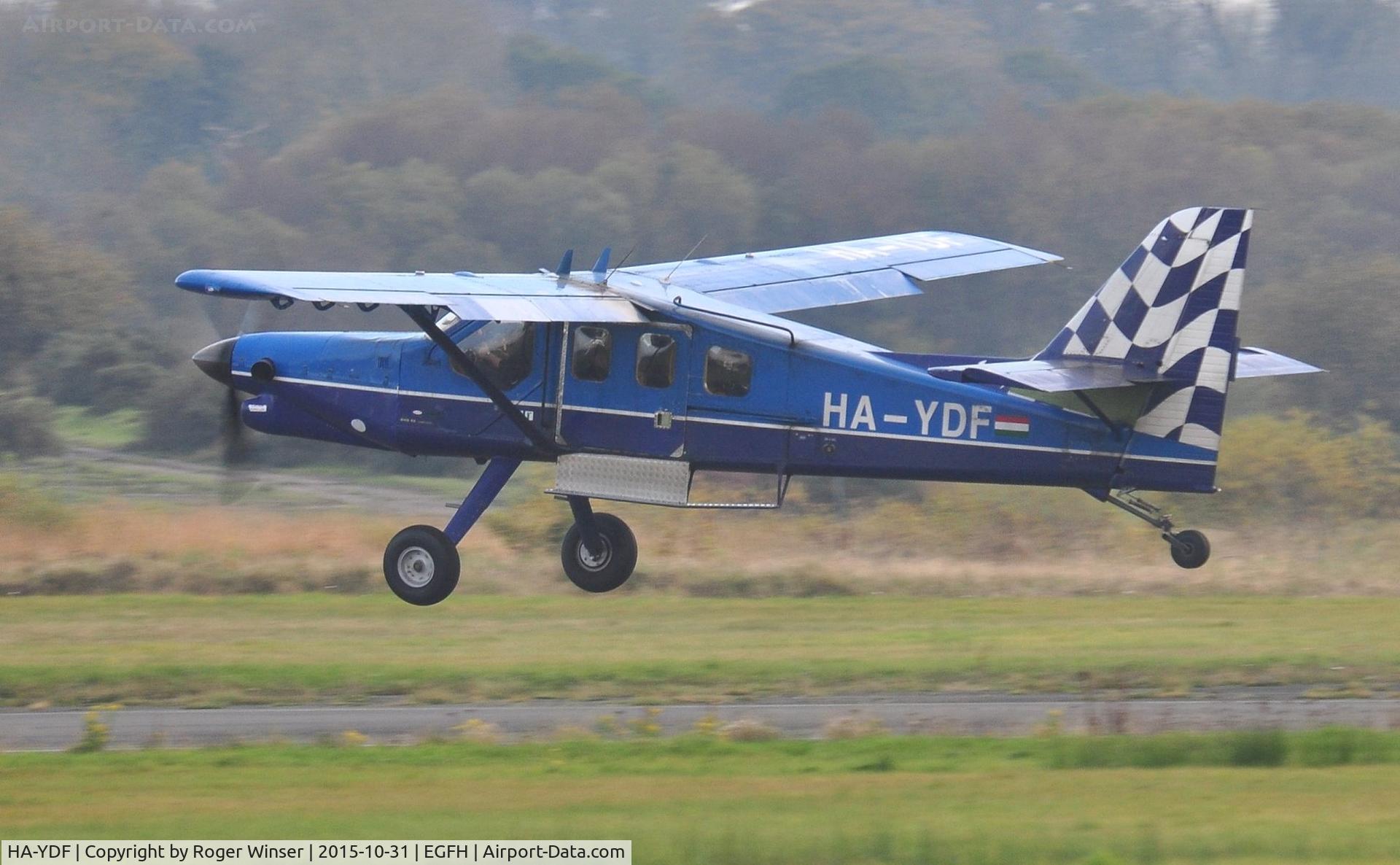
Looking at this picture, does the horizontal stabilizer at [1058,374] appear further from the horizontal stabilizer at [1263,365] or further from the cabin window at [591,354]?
the cabin window at [591,354]

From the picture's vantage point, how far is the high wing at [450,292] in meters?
13.8

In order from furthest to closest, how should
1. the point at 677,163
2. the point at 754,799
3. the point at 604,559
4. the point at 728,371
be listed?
the point at 677,163
the point at 604,559
the point at 728,371
the point at 754,799

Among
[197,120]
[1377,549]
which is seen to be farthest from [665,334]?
[197,120]

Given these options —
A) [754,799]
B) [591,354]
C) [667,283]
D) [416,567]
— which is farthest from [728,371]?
[754,799]

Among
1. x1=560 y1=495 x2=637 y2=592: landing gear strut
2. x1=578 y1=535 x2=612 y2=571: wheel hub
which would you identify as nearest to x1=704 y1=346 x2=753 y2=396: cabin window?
x1=560 y1=495 x2=637 y2=592: landing gear strut

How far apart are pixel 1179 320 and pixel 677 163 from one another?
3097cm

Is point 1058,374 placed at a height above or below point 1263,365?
below

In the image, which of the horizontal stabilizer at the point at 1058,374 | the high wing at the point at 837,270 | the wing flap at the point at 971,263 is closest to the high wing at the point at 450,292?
the high wing at the point at 837,270

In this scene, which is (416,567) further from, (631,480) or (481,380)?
(631,480)

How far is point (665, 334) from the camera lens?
15883 mm

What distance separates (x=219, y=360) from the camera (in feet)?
56.3

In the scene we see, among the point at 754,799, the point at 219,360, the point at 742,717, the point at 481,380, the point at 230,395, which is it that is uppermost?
the point at 219,360

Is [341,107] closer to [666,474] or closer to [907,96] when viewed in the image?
[907,96]

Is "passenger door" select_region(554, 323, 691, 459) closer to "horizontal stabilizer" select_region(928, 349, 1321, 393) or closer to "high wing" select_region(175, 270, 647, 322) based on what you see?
"high wing" select_region(175, 270, 647, 322)
